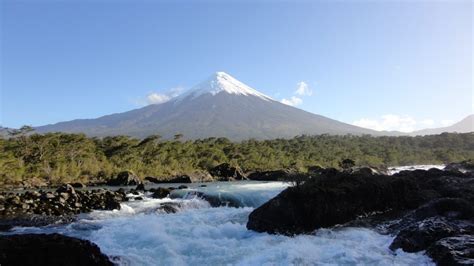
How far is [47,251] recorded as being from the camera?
21.3ft

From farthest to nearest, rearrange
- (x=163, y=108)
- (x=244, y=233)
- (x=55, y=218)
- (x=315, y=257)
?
(x=163, y=108) < (x=55, y=218) < (x=244, y=233) < (x=315, y=257)

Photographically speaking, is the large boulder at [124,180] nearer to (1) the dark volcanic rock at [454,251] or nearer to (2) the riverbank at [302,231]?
(2) the riverbank at [302,231]

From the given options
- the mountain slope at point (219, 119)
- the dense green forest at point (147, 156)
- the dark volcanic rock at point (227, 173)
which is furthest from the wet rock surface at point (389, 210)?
the mountain slope at point (219, 119)

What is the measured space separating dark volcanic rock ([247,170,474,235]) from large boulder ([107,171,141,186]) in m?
21.1

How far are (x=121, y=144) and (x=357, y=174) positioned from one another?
3466 cm

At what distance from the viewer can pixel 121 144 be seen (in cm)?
4444

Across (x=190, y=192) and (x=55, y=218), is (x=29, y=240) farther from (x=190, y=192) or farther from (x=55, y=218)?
(x=190, y=192)

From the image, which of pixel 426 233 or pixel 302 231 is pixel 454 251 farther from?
pixel 302 231

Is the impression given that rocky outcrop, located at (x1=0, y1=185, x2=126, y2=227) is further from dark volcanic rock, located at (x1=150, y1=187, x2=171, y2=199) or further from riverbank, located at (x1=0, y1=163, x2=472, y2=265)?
dark volcanic rock, located at (x1=150, y1=187, x2=171, y2=199)

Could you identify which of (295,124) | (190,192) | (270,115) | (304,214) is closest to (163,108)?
(270,115)

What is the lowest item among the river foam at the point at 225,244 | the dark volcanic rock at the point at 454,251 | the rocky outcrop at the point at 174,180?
the rocky outcrop at the point at 174,180

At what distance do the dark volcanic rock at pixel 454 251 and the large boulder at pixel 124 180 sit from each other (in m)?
26.7

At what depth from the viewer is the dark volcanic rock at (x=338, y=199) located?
10.5 metres

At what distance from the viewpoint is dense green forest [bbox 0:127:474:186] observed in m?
34.6
